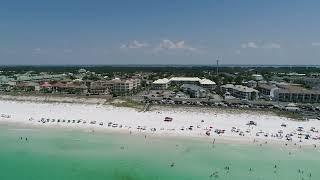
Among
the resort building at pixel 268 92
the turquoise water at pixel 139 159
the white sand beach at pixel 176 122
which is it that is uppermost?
the resort building at pixel 268 92

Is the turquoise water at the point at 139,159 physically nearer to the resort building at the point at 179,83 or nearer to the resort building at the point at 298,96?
the resort building at the point at 298,96

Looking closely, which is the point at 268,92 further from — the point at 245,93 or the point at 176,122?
the point at 176,122

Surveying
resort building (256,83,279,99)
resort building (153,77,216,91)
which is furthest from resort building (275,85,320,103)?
resort building (153,77,216,91)

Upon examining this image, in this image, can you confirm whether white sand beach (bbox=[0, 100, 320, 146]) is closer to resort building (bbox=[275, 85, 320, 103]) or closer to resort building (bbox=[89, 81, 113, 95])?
resort building (bbox=[275, 85, 320, 103])

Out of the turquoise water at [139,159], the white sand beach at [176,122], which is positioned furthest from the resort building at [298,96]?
the turquoise water at [139,159]

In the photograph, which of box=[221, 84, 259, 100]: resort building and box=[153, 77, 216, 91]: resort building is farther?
box=[153, 77, 216, 91]: resort building

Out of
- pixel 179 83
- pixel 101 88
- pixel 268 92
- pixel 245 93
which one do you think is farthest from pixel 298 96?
pixel 101 88

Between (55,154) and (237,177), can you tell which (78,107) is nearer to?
(55,154)
